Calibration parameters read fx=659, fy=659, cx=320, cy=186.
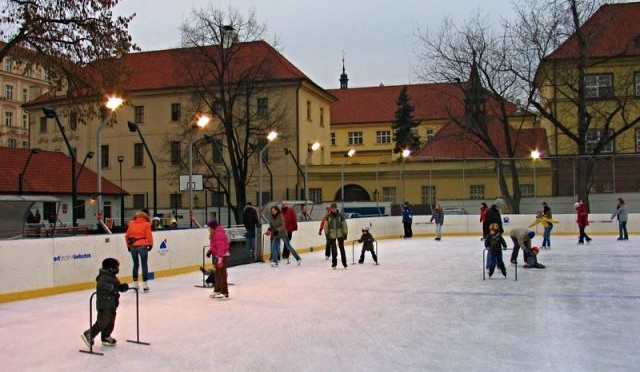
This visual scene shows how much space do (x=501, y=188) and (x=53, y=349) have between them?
100ft

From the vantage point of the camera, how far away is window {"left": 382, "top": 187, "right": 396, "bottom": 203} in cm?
3944

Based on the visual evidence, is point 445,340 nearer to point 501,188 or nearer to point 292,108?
point 501,188

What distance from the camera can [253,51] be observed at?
2228 inches

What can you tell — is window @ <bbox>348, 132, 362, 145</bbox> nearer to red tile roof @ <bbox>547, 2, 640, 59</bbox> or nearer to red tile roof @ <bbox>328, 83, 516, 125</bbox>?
red tile roof @ <bbox>328, 83, 516, 125</bbox>

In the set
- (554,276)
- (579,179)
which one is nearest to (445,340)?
(554,276)

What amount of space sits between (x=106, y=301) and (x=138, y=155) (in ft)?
172

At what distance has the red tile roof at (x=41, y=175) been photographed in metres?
40.2

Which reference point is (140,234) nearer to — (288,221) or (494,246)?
(288,221)

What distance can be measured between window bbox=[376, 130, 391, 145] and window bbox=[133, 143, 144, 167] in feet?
108

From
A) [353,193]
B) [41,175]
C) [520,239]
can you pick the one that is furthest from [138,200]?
[520,239]

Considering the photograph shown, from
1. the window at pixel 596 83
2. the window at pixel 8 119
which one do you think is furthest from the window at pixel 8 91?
the window at pixel 596 83

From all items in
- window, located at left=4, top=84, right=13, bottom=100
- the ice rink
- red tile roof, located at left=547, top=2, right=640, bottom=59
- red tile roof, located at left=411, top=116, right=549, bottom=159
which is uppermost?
window, located at left=4, top=84, right=13, bottom=100

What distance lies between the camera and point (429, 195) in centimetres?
3831

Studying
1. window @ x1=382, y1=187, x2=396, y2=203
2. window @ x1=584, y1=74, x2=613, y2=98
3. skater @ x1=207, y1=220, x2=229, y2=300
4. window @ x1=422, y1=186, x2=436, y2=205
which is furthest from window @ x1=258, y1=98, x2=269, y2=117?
skater @ x1=207, y1=220, x2=229, y2=300
